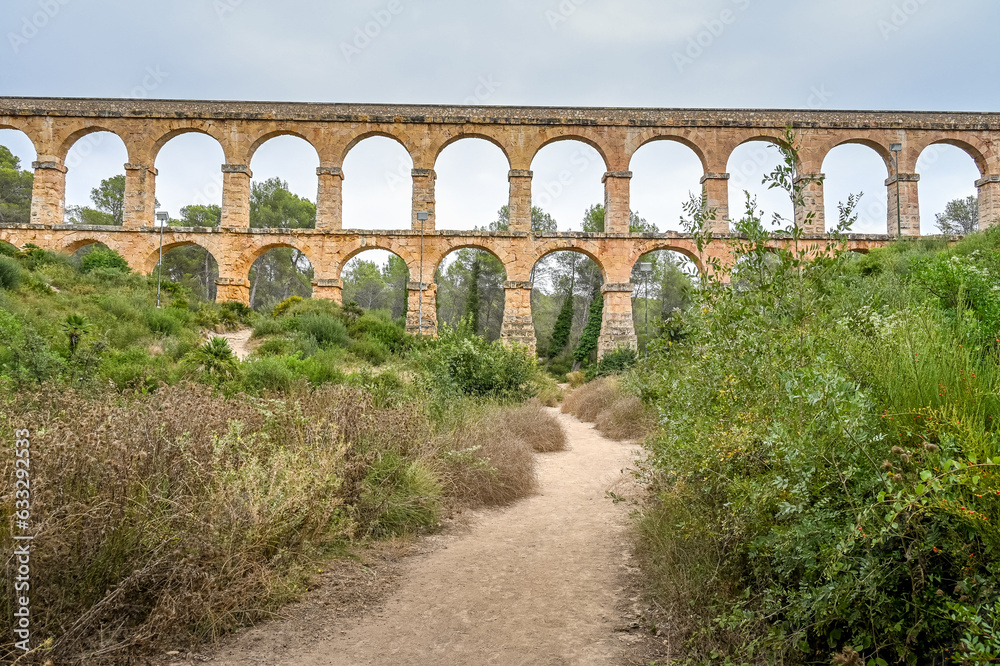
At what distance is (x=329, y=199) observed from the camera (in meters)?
22.6

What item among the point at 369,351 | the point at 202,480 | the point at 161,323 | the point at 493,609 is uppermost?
the point at 161,323

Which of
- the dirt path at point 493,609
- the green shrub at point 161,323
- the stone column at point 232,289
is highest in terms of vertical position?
the stone column at point 232,289

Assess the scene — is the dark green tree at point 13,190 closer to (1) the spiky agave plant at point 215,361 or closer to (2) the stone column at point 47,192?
(2) the stone column at point 47,192

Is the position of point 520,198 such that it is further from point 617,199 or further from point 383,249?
point 383,249

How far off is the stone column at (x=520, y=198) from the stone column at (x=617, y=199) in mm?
2931

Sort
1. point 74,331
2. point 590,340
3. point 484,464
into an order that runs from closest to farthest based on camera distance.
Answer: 1. point 484,464
2. point 74,331
3. point 590,340

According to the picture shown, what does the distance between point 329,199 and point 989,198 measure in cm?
2430

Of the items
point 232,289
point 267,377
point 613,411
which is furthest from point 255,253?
point 613,411

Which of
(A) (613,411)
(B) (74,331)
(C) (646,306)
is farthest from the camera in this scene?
(C) (646,306)

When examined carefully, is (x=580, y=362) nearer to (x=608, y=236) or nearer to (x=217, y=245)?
(x=608, y=236)

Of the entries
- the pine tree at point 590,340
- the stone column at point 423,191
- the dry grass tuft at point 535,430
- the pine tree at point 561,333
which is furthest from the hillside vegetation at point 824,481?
the pine tree at point 561,333

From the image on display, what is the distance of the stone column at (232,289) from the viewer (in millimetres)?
22062

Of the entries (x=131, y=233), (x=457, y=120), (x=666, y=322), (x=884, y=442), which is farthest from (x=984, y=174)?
(x=131, y=233)

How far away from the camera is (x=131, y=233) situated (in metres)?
22.0
